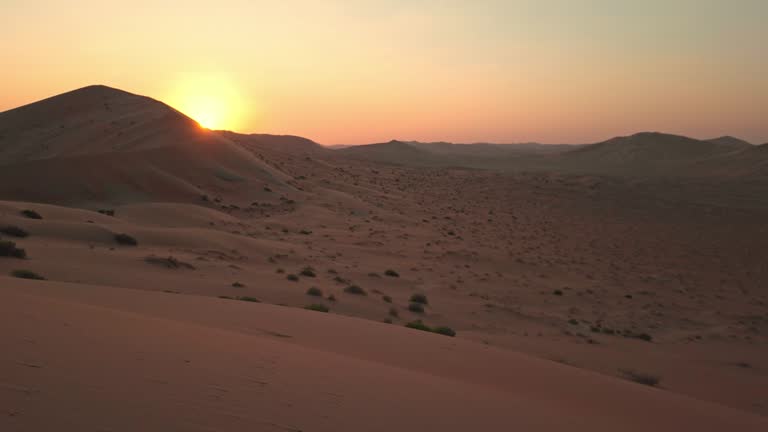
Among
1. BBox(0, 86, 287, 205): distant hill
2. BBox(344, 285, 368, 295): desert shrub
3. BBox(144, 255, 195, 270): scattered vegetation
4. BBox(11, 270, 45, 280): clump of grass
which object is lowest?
BBox(344, 285, 368, 295): desert shrub

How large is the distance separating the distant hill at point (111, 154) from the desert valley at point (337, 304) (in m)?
0.20

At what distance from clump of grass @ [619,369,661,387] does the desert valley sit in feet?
0.28

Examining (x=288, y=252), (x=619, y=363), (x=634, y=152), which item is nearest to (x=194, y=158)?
(x=288, y=252)

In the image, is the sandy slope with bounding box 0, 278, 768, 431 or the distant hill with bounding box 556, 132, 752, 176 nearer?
the sandy slope with bounding box 0, 278, 768, 431

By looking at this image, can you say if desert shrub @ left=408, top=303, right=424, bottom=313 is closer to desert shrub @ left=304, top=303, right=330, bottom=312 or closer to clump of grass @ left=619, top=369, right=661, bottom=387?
desert shrub @ left=304, top=303, right=330, bottom=312

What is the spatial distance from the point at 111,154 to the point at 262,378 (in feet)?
98.0

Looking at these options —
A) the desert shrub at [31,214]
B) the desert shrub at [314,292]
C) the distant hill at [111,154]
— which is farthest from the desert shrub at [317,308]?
the distant hill at [111,154]

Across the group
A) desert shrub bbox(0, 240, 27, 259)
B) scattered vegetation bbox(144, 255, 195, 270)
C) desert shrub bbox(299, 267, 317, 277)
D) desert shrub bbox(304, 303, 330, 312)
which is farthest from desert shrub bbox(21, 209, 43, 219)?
desert shrub bbox(304, 303, 330, 312)

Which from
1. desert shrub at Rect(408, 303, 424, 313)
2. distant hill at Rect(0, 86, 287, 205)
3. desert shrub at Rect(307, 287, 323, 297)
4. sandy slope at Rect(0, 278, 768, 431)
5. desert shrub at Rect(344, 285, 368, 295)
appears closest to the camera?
sandy slope at Rect(0, 278, 768, 431)

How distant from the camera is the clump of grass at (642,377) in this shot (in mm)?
9664

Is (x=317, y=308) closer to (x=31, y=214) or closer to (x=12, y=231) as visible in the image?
(x=12, y=231)

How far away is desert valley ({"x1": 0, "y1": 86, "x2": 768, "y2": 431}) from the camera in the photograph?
16.2 feet

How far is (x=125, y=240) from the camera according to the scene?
15.7 metres

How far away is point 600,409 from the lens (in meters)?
6.98
